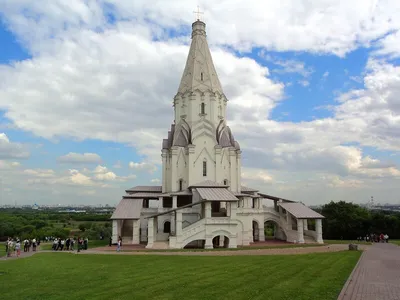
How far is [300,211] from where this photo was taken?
35.9 meters

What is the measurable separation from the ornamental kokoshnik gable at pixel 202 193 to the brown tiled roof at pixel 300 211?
10cm

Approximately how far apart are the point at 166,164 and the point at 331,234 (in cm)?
2573

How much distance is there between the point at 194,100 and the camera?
4150cm

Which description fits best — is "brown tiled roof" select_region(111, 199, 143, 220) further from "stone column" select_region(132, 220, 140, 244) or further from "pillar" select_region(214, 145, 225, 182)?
"pillar" select_region(214, 145, 225, 182)

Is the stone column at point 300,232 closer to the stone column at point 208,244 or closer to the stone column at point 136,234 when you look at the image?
the stone column at point 208,244

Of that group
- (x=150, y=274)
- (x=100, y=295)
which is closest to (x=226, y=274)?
(x=150, y=274)

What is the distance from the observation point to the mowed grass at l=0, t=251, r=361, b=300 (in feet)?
34.0

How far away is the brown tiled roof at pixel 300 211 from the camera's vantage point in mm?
34353

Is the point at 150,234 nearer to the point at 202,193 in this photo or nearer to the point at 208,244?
the point at 208,244

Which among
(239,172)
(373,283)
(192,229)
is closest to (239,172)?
(239,172)

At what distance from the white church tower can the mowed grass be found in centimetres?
2335

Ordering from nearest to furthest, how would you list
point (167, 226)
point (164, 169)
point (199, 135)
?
point (167, 226) < point (199, 135) < point (164, 169)

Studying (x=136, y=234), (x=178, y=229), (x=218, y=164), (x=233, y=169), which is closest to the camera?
(x=178, y=229)

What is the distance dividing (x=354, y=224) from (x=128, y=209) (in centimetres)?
3164
